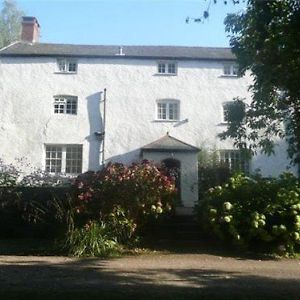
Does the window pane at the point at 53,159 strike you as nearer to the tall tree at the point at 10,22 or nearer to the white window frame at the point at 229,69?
the white window frame at the point at 229,69

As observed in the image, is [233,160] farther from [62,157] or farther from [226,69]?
[62,157]

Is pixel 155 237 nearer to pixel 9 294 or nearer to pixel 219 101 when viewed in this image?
pixel 9 294

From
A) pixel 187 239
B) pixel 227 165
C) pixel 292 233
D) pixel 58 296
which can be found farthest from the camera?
pixel 227 165

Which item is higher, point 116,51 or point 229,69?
point 116,51

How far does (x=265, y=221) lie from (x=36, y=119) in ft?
48.7

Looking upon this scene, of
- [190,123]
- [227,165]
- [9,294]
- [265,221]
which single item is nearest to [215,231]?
[265,221]

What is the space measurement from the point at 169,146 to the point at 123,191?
9.20m

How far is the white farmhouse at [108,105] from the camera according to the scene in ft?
81.7

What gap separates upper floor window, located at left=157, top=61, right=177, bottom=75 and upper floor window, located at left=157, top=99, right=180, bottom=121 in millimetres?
1644

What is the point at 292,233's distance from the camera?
1388cm

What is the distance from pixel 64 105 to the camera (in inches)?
1000

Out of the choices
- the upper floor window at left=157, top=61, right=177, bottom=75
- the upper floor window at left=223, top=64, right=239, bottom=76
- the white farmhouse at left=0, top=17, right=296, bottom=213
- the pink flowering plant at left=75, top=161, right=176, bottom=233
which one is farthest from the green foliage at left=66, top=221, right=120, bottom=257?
the upper floor window at left=223, top=64, right=239, bottom=76

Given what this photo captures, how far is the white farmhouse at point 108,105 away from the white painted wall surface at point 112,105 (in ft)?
0.17

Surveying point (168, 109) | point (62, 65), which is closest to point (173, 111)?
point (168, 109)
